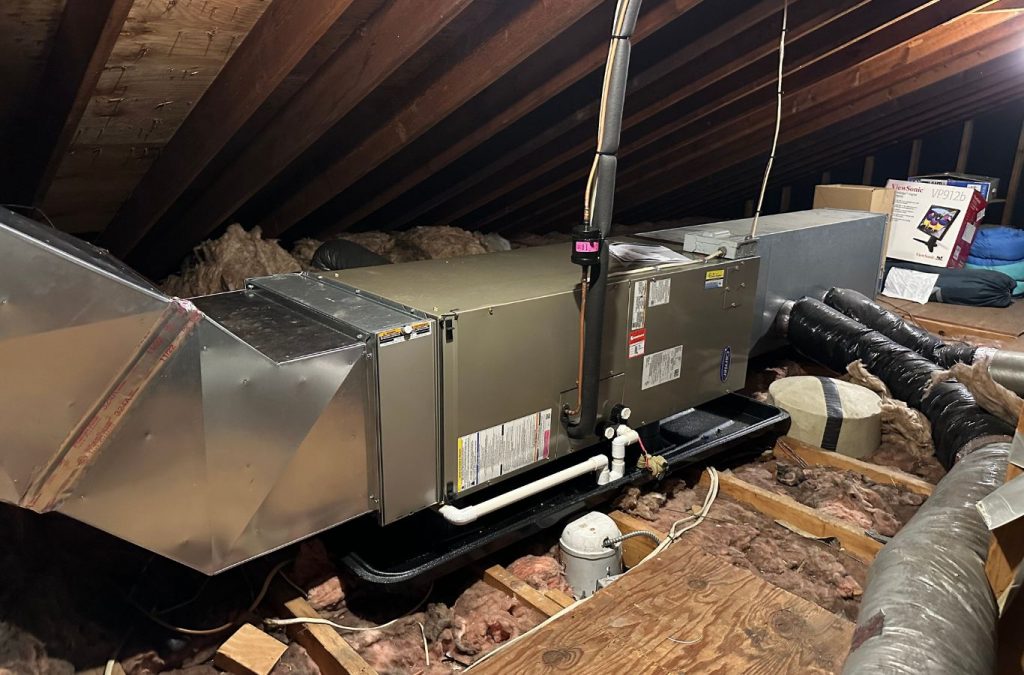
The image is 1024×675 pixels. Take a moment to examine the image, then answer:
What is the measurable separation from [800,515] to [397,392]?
50.3 inches

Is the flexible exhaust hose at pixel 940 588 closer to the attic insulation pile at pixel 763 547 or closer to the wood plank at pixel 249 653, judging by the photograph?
the attic insulation pile at pixel 763 547

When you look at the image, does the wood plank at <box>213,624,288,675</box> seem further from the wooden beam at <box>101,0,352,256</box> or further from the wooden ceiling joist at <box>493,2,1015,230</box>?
the wooden ceiling joist at <box>493,2,1015,230</box>

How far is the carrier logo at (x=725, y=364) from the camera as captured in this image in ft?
7.14

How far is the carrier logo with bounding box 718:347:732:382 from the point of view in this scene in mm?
2176

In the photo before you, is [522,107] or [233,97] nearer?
[233,97]

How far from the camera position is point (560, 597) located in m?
1.62

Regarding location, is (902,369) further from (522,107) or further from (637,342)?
(522,107)

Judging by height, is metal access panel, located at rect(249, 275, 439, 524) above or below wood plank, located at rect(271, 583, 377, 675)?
above

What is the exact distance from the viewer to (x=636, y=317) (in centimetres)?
182

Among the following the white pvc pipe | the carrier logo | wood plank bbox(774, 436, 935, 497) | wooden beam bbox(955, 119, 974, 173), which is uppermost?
Answer: wooden beam bbox(955, 119, 974, 173)

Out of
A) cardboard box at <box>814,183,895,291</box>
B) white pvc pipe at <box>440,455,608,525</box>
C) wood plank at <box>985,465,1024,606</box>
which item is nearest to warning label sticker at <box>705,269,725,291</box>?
white pvc pipe at <box>440,455,608,525</box>

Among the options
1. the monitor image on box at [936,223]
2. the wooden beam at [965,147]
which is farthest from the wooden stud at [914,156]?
the monitor image on box at [936,223]

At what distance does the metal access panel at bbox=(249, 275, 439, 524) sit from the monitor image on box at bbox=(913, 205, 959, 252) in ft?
12.4

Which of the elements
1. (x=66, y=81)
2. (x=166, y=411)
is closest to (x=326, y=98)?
(x=66, y=81)
